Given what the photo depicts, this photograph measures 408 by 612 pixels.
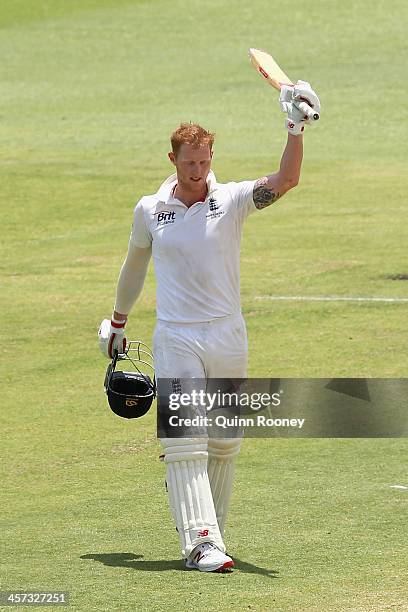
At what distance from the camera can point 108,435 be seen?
11320 millimetres

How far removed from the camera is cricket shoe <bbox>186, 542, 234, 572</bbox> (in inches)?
309

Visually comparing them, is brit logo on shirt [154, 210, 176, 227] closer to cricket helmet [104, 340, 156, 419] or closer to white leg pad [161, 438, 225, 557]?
cricket helmet [104, 340, 156, 419]

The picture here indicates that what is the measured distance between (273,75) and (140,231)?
1093 millimetres

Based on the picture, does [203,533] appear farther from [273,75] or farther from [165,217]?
[273,75]

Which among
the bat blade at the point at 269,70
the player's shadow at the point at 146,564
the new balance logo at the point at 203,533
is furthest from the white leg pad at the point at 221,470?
the bat blade at the point at 269,70

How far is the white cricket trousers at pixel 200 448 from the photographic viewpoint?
26.2ft

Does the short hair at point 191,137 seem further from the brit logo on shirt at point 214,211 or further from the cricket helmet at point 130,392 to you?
the cricket helmet at point 130,392

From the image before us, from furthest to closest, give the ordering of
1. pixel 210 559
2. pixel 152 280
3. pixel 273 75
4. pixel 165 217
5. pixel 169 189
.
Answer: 1. pixel 152 280
2. pixel 273 75
3. pixel 169 189
4. pixel 165 217
5. pixel 210 559

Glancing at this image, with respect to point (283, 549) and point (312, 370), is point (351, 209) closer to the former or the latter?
point (312, 370)

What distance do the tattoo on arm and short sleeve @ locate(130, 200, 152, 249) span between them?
0.63 meters

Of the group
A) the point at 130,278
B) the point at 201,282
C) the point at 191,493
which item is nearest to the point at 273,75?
the point at 201,282

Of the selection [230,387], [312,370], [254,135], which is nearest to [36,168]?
[254,135]

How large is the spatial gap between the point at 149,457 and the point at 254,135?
1545 centimetres

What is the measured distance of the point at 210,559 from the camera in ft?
25.8
